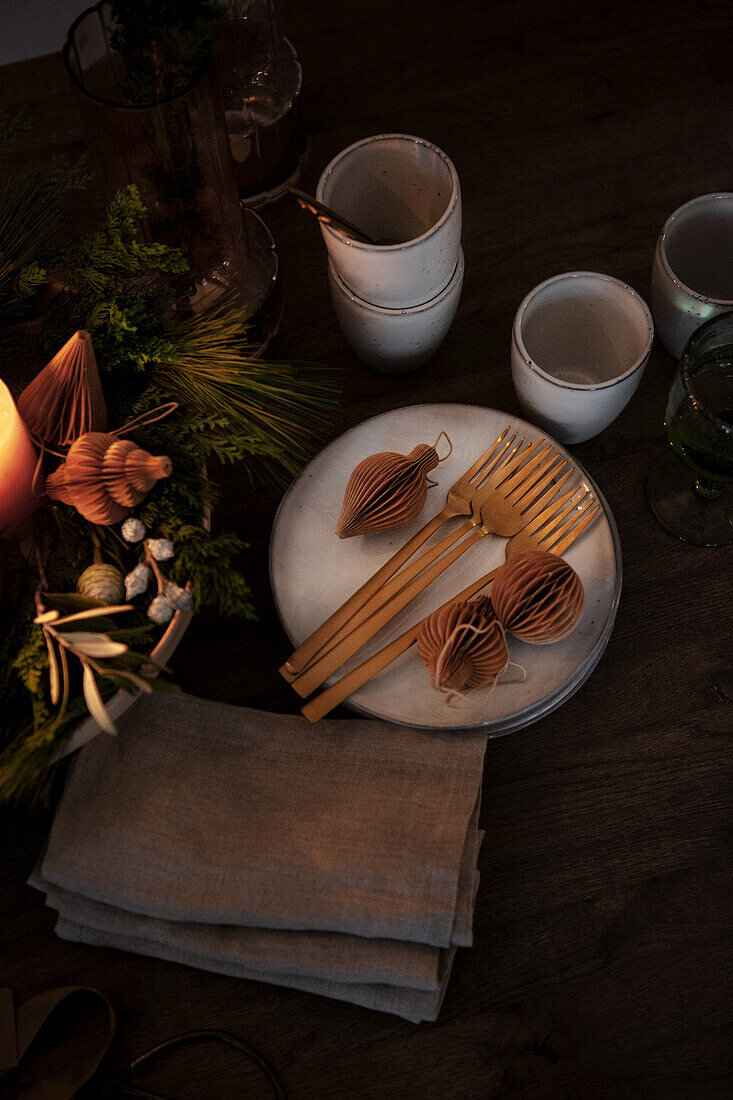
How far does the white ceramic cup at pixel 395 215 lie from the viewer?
531 millimetres

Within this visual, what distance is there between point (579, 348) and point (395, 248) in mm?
165

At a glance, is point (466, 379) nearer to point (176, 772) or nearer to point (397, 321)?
point (397, 321)

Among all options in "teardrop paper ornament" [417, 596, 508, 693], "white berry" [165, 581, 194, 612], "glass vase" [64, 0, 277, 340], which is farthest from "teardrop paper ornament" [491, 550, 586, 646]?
"glass vase" [64, 0, 277, 340]

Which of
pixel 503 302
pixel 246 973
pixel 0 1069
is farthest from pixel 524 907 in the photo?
pixel 503 302

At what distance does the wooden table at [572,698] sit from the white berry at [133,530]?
0.13m

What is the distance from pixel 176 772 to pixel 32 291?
278 mm

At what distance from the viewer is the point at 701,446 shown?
0.52m

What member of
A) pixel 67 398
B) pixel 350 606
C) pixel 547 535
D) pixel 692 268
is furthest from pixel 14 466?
pixel 692 268

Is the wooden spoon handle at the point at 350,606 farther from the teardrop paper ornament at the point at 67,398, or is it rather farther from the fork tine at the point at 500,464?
the teardrop paper ornament at the point at 67,398

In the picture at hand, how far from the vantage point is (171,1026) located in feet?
1.63

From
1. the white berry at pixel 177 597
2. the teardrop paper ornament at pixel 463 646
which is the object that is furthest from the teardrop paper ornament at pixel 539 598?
the white berry at pixel 177 597

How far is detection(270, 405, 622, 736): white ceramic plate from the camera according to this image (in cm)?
52

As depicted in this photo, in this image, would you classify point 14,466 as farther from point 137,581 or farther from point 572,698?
point 572,698

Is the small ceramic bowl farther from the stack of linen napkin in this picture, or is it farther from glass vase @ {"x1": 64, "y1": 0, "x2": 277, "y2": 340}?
the stack of linen napkin
